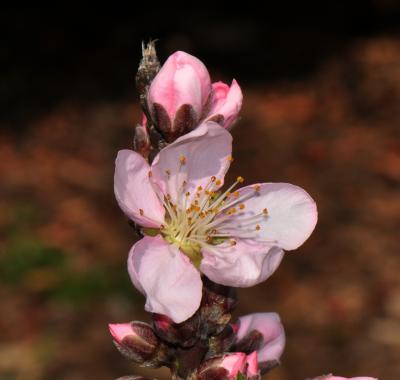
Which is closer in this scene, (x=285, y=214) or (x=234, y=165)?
(x=285, y=214)

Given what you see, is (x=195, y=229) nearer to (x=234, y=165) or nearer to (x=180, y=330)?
(x=180, y=330)

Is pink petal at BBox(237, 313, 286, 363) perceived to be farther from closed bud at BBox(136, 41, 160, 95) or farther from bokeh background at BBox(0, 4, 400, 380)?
bokeh background at BBox(0, 4, 400, 380)

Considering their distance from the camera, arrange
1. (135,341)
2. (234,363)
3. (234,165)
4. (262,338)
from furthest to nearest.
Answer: (234,165) → (262,338) → (135,341) → (234,363)

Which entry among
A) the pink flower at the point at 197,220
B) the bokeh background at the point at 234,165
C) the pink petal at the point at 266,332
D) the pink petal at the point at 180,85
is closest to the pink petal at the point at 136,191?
the pink flower at the point at 197,220

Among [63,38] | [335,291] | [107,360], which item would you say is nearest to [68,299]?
[107,360]

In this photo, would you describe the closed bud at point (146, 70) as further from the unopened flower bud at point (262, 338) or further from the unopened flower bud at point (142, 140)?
the unopened flower bud at point (262, 338)

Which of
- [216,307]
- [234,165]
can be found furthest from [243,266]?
[234,165]

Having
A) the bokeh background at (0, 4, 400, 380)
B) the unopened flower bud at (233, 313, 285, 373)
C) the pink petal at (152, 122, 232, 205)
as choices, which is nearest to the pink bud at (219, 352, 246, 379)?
the unopened flower bud at (233, 313, 285, 373)
